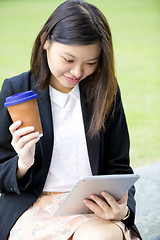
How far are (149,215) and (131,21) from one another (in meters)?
6.96

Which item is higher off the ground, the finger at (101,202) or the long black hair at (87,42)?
the long black hair at (87,42)

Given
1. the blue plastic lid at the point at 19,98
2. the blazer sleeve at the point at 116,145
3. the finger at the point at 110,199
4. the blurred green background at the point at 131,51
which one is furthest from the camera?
the blurred green background at the point at 131,51

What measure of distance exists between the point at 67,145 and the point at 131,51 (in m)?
6.05

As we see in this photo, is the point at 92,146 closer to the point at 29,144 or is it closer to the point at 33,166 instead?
the point at 33,166

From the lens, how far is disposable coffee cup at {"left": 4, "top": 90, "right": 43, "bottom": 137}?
147 cm

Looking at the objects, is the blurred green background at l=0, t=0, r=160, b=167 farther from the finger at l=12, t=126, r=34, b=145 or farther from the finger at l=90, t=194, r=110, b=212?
the finger at l=12, t=126, r=34, b=145

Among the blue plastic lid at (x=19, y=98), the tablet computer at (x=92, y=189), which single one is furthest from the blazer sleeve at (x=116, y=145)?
the blue plastic lid at (x=19, y=98)

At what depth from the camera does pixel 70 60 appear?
1.68 m

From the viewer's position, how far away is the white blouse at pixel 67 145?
1.85 metres

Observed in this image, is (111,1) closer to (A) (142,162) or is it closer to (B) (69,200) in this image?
(A) (142,162)

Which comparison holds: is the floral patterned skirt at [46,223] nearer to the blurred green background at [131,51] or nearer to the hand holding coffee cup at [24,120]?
the hand holding coffee cup at [24,120]

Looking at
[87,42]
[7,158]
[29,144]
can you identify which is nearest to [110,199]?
[29,144]

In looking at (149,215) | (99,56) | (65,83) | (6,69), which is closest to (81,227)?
(65,83)

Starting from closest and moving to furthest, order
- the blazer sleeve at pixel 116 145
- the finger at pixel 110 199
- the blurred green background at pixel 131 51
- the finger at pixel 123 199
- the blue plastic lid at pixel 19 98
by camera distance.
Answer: the blue plastic lid at pixel 19 98, the finger at pixel 110 199, the finger at pixel 123 199, the blazer sleeve at pixel 116 145, the blurred green background at pixel 131 51
